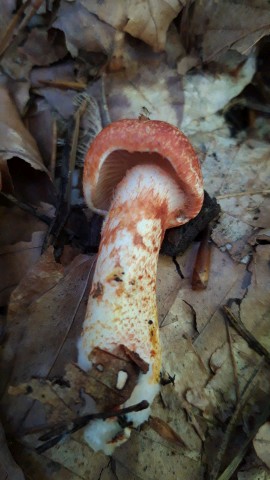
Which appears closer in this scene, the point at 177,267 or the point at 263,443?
the point at 263,443

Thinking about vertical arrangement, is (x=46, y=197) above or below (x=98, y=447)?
above

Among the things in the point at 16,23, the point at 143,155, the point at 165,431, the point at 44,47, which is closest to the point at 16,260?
the point at 143,155

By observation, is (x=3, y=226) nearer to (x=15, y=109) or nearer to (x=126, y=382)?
(x=15, y=109)

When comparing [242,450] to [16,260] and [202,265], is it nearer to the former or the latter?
[202,265]

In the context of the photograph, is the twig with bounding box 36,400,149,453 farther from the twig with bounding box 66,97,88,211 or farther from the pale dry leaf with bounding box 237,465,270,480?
the twig with bounding box 66,97,88,211

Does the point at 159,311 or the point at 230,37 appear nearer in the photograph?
the point at 159,311

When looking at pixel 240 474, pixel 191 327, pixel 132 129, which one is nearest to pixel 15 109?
pixel 132 129

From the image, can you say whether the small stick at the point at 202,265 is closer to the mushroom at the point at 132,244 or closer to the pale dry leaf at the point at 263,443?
the mushroom at the point at 132,244
